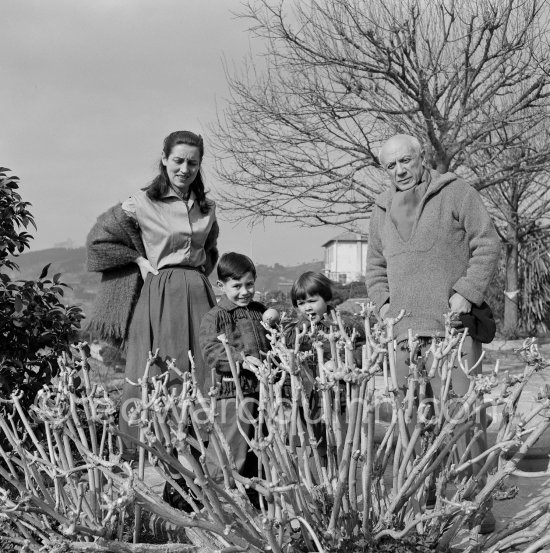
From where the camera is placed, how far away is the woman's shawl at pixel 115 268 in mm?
3695

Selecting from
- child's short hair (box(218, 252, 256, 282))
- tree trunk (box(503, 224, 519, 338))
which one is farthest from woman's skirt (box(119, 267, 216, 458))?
tree trunk (box(503, 224, 519, 338))

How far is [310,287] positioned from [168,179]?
3.10ft

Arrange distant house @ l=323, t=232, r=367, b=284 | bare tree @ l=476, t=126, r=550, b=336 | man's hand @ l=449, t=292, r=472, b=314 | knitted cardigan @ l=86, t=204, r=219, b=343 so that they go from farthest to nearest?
distant house @ l=323, t=232, r=367, b=284, bare tree @ l=476, t=126, r=550, b=336, knitted cardigan @ l=86, t=204, r=219, b=343, man's hand @ l=449, t=292, r=472, b=314

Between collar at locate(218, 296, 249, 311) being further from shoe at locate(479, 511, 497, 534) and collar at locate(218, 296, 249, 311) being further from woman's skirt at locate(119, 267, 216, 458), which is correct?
shoe at locate(479, 511, 497, 534)

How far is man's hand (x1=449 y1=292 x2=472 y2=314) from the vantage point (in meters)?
3.36

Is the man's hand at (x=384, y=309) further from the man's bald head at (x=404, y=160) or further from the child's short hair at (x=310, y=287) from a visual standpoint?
the man's bald head at (x=404, y=160)

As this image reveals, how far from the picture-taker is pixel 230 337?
358 centimetres

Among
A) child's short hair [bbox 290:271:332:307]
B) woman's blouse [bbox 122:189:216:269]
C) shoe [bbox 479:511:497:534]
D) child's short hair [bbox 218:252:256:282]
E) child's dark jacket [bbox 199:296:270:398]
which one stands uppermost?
woman's blouse [bbox 122:189:216:269]

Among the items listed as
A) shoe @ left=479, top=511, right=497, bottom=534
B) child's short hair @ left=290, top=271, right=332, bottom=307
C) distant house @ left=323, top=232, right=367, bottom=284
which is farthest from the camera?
distant house @ left=323, top=232, right=367, bottom=284

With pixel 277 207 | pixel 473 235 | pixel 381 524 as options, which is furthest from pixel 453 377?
pixel 277 207

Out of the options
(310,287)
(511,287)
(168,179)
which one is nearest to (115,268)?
(168,179)

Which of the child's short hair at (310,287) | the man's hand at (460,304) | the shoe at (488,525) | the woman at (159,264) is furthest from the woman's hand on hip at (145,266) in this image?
the shoe at (488,525)

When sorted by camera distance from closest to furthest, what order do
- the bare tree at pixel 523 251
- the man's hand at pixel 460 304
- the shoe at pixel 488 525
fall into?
the shoe at pixel 488 525 < the man's hand at pixel 460 304 < the bare tree at pixel 523 251

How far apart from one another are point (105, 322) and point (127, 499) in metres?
1.95
